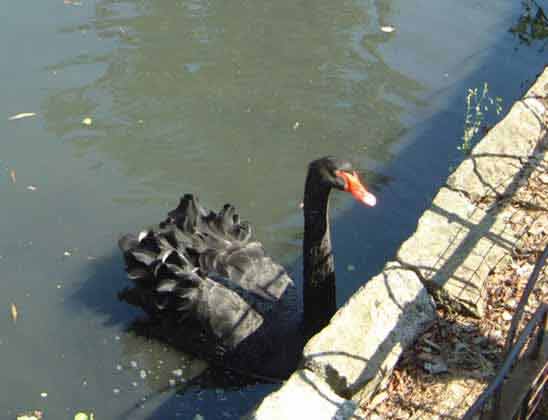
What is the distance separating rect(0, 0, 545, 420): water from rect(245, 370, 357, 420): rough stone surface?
1284 millimetres

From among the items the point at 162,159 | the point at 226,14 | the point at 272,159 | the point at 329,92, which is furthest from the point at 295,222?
the point at 226,14

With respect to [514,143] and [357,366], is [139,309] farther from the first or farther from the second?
[514,143]

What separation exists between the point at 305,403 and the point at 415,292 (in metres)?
0.96

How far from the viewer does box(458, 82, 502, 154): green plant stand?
7464mm

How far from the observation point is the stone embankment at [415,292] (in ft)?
14.0

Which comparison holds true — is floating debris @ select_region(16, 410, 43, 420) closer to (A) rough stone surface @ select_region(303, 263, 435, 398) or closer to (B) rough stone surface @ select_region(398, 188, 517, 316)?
(A) rough stone surface @ select_region(303, 263, 435, 398)

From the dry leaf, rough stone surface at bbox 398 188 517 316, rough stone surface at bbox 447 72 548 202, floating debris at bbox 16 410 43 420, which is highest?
rough stone surface at bbox 447 72 548 202

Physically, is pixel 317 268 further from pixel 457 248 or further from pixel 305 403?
pixel 305 403

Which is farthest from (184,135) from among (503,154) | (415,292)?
(415,292)

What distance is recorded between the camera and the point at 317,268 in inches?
218

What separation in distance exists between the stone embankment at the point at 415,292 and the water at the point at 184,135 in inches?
47.0

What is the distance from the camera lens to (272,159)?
24.4ft

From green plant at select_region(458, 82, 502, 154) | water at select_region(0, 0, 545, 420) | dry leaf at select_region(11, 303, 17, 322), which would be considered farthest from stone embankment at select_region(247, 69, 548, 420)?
dry leaf at select_region(11, 303, 17, 322)

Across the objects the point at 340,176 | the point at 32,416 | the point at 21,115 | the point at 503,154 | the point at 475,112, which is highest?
the point at 340,176
